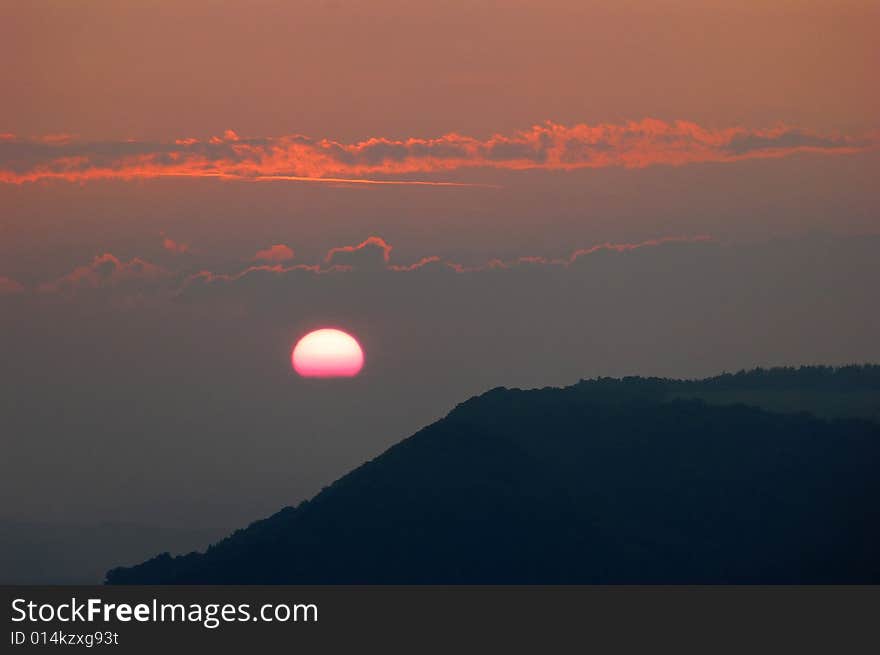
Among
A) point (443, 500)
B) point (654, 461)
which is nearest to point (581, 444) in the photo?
point (654, 461)

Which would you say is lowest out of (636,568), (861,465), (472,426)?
(636,568)

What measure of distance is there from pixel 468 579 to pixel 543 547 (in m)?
7.38

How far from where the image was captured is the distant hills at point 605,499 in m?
119

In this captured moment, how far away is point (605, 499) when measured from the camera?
12600 cm

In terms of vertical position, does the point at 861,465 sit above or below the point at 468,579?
above

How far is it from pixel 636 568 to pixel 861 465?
82.7ft

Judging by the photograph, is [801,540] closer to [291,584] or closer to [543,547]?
[543,547]

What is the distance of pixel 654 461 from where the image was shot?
13012 centimetres

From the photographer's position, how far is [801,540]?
121312 millimetres

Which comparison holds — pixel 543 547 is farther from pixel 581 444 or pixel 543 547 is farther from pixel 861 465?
pixel 861 465

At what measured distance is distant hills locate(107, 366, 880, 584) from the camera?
390 ft

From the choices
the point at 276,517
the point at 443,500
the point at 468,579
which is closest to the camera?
the point at 468,579

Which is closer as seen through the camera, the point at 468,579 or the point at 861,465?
the point at 468,579

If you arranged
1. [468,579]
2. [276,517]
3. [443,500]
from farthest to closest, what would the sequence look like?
[276,517] < [443,500] < [468,579]
